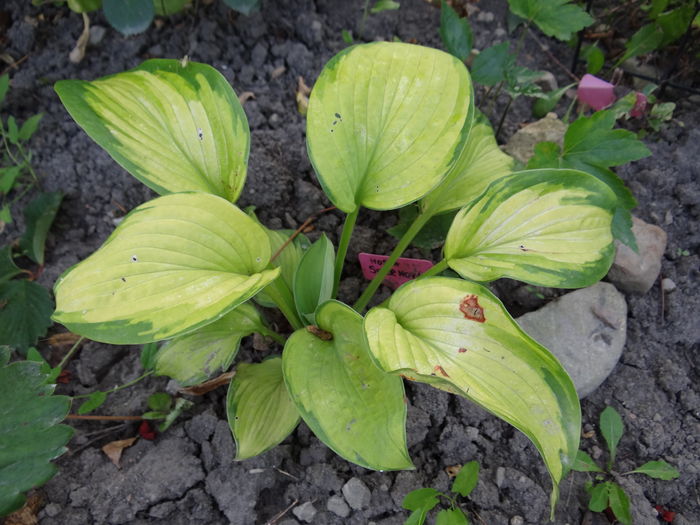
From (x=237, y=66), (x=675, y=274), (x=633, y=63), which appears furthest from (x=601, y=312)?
(x=237, y=66)

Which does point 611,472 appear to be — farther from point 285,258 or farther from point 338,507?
point 285,258

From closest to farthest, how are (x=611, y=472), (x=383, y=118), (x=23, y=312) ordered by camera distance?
(x=383, y=118), (x=611, y=472), (x=23, y=312)

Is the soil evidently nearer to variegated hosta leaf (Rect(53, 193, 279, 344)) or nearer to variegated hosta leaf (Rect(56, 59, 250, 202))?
variegated hosta leaf (Rect(56, 59, 250, 202))

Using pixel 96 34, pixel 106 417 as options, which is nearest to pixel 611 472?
pixel 106 417

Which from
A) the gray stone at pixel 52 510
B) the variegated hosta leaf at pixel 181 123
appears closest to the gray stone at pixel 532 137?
the variegated hosta leaf at pixel 181 123

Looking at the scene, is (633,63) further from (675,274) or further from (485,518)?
(485,518)

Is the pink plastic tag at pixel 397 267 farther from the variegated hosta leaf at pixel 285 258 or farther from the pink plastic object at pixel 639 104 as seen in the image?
the pink plastic object at pixel 639 104
